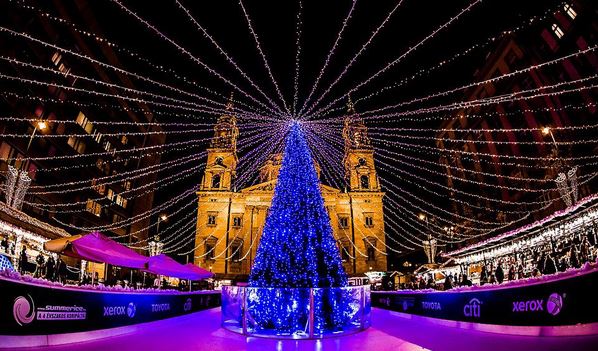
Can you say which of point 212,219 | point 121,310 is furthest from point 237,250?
point 121,310

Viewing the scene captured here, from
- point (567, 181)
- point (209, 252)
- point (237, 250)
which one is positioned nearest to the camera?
point (567, 181)

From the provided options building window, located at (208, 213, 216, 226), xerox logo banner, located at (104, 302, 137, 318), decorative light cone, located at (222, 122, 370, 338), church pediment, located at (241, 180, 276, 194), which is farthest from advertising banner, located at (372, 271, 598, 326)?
church pediment, located at (241, 180, 276, 194)

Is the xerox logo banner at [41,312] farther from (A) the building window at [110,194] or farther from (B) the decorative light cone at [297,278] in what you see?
(A) the building window at [110,194]

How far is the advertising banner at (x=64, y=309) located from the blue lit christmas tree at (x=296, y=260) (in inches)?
121

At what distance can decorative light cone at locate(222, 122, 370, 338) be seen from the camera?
7.40 metres

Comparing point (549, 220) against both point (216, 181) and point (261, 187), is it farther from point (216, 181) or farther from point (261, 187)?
point (216, 181)

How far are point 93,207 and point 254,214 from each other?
18.2 m

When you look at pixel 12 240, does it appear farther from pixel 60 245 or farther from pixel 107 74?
pixel 107 74

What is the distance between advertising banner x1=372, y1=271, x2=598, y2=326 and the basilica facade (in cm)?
3303

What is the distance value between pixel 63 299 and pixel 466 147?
41.7m

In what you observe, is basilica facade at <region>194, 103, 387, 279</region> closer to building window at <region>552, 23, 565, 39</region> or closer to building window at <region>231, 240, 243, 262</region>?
building window at <region>231, 240, 243, 262</region>

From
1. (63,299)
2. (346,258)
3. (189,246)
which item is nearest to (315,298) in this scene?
(63,299)

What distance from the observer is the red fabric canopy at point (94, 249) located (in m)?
8.07

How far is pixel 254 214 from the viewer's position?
142ft
